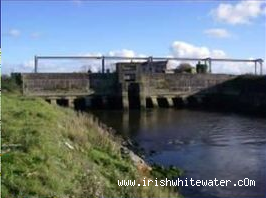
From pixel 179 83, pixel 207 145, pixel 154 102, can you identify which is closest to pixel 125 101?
pixel 154 102

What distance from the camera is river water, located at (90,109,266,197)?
14107mm

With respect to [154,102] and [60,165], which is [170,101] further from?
[60,165]

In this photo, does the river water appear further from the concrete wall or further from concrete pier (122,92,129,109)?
the concrete wall

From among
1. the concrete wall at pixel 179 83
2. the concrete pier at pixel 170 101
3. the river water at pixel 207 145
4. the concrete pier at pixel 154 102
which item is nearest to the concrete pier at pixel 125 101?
the concrete wall at pixel 179 83

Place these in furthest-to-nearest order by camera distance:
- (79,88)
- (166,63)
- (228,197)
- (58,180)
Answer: (166,63), (79,88), (228,197), (58,180)

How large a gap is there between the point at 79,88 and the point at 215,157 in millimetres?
26936

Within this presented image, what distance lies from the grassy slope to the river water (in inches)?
90.3

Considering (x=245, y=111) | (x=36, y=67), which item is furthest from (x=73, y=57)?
(x=245, y=111)

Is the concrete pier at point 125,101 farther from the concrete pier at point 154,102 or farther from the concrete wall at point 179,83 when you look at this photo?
the concrete pier at point 154,102

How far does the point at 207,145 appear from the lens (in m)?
21.3

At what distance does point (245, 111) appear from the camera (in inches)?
1592

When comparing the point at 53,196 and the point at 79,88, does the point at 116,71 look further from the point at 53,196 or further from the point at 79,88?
the point at 53,196

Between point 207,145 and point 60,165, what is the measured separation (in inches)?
497

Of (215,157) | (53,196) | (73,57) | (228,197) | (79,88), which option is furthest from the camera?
(73,57)
